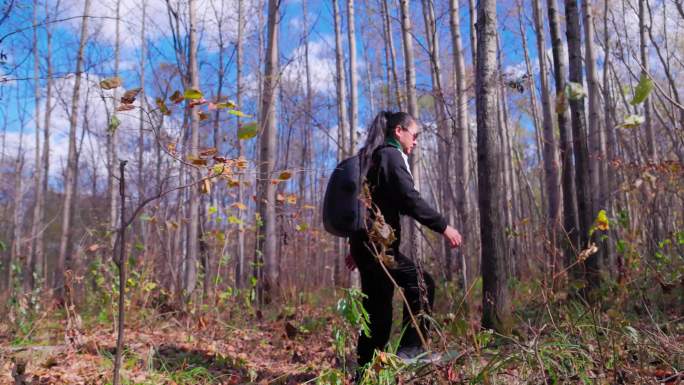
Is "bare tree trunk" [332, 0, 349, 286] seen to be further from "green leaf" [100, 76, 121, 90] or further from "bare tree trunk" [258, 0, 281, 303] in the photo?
"green leaf" [100, 76, 121, 90]

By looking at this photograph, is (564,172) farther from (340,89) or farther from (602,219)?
(340,89)

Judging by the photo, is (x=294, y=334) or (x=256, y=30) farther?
(x=256, y=30)

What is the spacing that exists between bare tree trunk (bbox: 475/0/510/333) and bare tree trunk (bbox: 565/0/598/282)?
1.42m

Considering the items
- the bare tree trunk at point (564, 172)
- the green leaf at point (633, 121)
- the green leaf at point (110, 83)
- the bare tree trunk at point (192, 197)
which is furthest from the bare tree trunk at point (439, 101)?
the green leaf at point (110, 83)

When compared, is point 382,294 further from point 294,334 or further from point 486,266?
point 294,334

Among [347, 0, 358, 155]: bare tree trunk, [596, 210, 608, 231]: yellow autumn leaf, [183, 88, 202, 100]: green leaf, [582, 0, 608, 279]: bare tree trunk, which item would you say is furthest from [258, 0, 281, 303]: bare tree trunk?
[183, 88, 202, 100]: green leaf

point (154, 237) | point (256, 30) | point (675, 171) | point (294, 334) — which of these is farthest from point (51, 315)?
point (256, 30)

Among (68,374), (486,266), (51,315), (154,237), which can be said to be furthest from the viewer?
(154,237)

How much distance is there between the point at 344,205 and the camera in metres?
2.60

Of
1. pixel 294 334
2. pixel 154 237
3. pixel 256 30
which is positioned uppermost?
pixel 256 30

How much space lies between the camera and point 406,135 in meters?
2.83

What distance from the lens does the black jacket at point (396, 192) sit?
8.44ft


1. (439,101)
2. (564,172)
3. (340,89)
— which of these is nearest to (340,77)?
(340,89)

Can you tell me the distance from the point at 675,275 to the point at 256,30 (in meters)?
11.3
